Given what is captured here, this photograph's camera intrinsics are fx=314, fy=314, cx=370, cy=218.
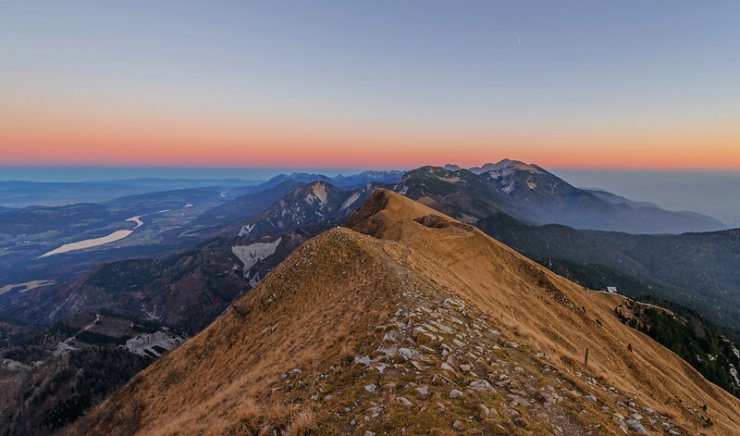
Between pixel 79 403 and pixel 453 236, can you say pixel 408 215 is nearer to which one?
pixel 453 236

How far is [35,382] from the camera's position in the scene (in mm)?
137375

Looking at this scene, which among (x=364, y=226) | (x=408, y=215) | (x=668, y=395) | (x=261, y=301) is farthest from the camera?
(x=408, y=215)

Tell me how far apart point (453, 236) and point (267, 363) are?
4700 cm

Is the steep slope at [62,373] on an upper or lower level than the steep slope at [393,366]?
lower

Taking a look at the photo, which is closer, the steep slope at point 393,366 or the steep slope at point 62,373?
the steep slope at point 393,366

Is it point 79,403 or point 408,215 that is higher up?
point 408,215

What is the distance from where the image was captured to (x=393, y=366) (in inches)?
611

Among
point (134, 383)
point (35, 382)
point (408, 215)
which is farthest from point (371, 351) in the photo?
point (35, 382)

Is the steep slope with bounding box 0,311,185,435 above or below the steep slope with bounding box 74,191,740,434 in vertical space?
below

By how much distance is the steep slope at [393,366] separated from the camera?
12.8 metres

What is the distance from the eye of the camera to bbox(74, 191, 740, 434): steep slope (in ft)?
42.0

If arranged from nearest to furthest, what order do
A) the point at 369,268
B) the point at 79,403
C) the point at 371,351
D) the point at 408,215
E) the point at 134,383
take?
1. the point at 371,351
2. the point at 369,268
3. the point at 134,383
4. the point at 408,215
5. the point at 79,403

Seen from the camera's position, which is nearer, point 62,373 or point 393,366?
point 393,366

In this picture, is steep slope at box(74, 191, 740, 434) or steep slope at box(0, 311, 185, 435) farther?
steep slope at box(0, 311, 185, 435)
